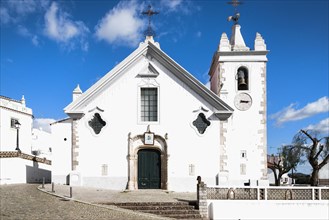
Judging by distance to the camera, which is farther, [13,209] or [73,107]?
[73,107]

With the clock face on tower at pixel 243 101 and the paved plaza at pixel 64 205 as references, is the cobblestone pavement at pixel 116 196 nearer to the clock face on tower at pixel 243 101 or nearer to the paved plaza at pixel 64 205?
the paved plaza at pixel 64 205

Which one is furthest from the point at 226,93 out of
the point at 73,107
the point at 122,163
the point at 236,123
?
the point at 73,107

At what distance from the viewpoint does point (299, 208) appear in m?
15.7

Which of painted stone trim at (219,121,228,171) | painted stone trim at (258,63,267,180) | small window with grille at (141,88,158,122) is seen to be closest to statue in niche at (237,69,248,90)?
painted stone trim at (258,63,267,180)

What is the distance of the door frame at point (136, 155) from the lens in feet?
67.6

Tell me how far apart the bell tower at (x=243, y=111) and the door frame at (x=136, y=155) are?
3056mm

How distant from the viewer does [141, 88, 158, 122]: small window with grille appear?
2125 centimetres

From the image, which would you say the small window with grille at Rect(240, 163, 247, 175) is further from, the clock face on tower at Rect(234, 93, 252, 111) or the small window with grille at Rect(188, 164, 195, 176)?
the clock face on tower at Rect(234, 93, 252, 111)

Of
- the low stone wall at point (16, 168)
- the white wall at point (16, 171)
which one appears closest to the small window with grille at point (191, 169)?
the low stone wall at point (16, 168)

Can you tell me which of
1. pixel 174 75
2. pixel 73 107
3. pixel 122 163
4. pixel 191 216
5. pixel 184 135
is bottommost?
pixel 191 216

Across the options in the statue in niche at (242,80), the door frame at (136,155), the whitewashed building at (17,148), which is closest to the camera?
the door frame at (136,155)

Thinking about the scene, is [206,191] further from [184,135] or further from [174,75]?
[174,75]

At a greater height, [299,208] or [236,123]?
[236,123]

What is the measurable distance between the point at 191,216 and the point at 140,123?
761 centimetres
